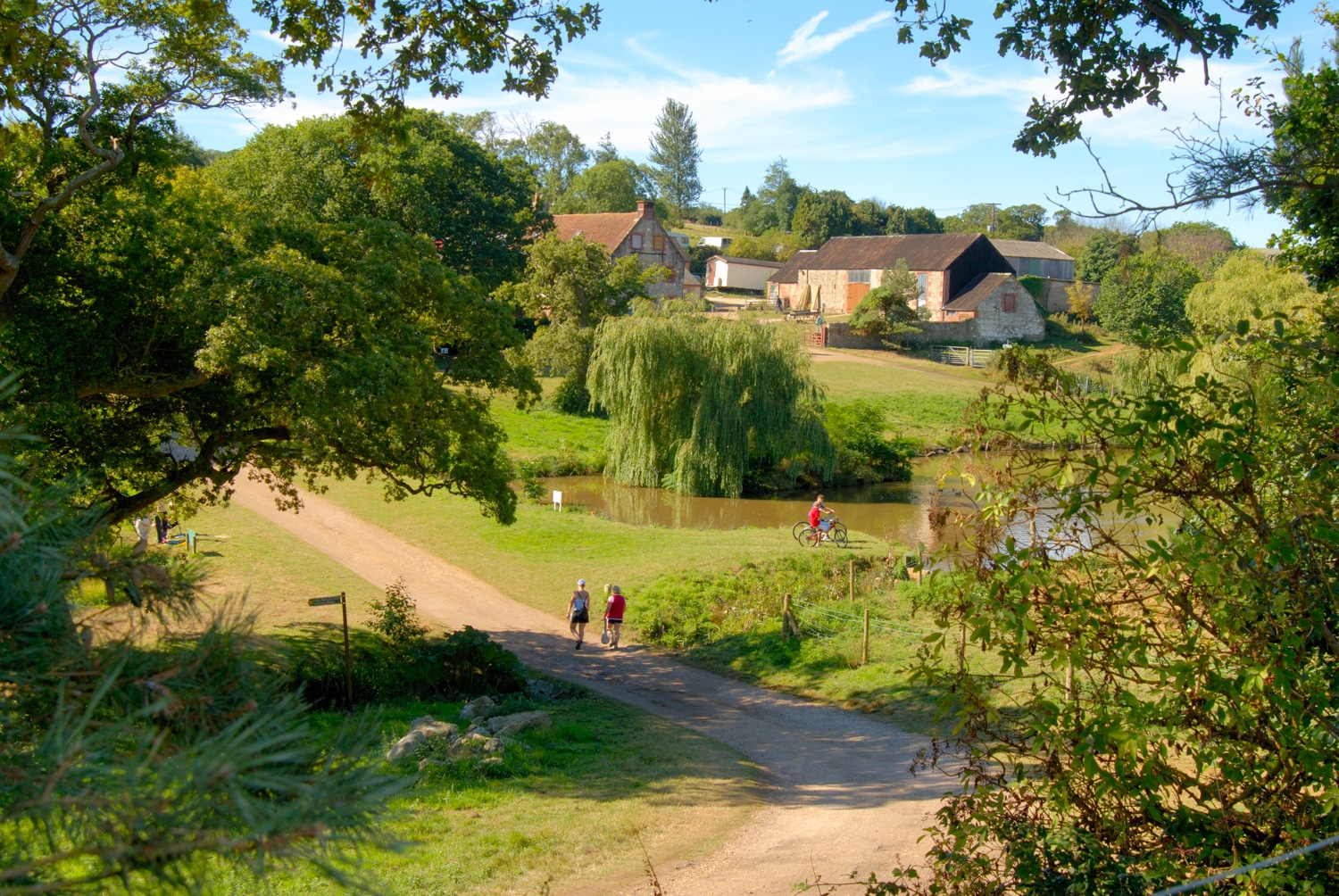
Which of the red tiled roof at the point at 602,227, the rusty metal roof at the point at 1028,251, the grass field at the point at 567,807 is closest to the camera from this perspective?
the grass field at the point at 567,807

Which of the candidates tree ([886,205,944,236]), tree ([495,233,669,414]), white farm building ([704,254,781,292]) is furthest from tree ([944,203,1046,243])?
tree ([495,233,669,414])

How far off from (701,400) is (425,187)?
20.5 metres

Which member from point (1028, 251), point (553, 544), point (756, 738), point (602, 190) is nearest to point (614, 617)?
point (756, 738)

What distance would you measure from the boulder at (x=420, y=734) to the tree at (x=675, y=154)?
404 ft

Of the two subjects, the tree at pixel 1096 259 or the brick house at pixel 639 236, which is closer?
the brick house at pixel 639 236

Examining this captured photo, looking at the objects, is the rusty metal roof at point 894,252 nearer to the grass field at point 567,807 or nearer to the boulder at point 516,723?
the grass field at point 567,807

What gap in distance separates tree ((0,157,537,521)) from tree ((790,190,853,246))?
86.0 meters

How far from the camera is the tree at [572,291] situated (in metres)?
45.3

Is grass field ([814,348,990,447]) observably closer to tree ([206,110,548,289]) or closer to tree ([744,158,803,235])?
tree ([206,110,548,289])

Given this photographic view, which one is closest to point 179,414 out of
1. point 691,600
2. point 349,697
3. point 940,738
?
point 349,697

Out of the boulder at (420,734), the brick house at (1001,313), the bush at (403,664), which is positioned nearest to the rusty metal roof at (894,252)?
the brick house at (1001,313)

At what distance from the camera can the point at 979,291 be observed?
6575 cm

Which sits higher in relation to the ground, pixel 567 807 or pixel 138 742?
pixel 138 742

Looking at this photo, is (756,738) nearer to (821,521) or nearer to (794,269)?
(821,521)
